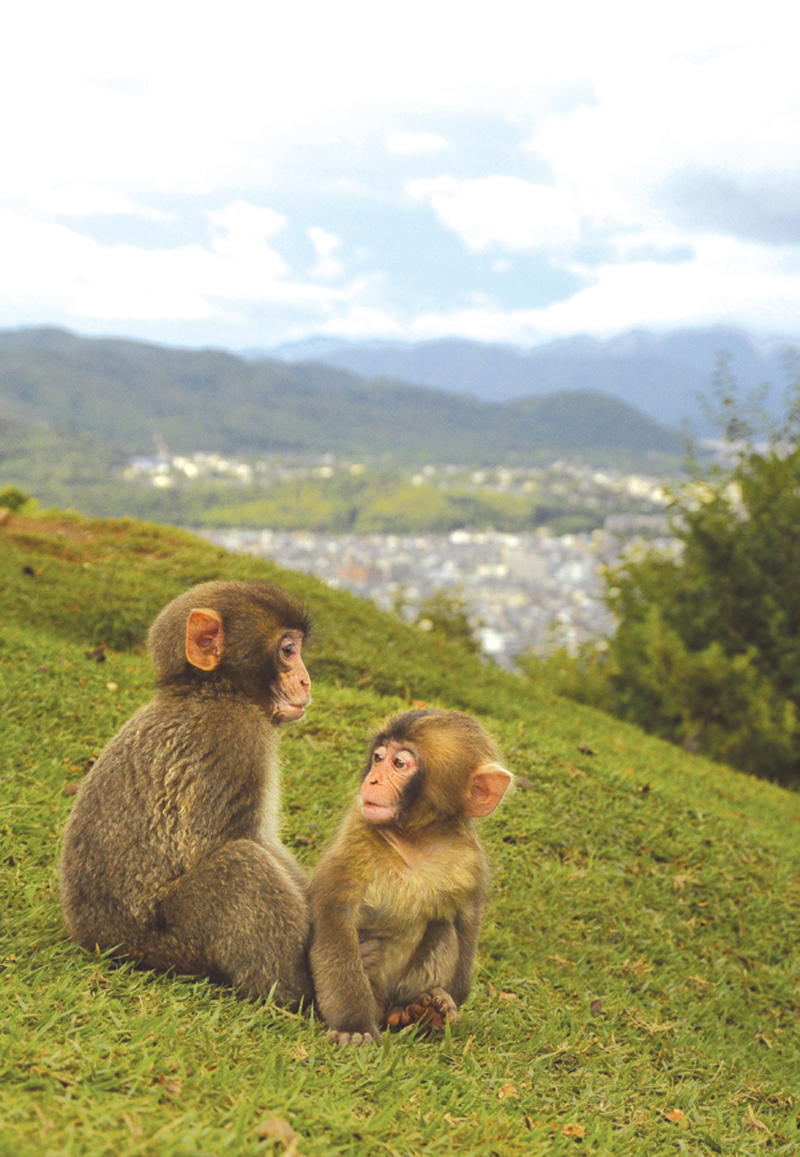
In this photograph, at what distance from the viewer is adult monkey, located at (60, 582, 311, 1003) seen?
12.2 ft

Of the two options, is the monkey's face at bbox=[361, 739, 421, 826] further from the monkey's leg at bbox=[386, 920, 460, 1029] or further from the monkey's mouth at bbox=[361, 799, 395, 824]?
the monkey's leg at bbox=[386, 920, 460, 1029]

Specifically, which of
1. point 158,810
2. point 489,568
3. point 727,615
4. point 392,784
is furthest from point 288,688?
point 489,568

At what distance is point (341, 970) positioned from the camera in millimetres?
3660

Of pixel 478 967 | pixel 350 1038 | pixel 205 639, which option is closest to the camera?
pixel 350 1038

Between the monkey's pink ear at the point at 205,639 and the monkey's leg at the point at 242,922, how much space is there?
745 mm

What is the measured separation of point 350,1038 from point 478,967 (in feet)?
6.81

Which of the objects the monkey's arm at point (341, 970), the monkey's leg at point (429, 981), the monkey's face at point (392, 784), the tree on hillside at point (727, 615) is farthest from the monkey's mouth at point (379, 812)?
the tree on hillside at point (727, 615)

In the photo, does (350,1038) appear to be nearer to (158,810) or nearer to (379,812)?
(379,812)

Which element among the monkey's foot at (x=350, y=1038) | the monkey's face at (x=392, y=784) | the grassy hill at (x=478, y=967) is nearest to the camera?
the grassy hill at (x=478, y=967)

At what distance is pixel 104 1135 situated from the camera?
247 cm

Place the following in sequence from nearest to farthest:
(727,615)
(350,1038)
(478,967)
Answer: (350,1038)
(478,967)
(727,615)

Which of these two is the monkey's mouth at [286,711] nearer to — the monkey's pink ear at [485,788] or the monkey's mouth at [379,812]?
the monkey's mouth at [379,812]

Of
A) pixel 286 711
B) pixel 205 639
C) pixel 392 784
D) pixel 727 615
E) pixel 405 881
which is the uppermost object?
pixel 727 615

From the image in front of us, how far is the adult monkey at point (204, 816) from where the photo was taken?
371cm
